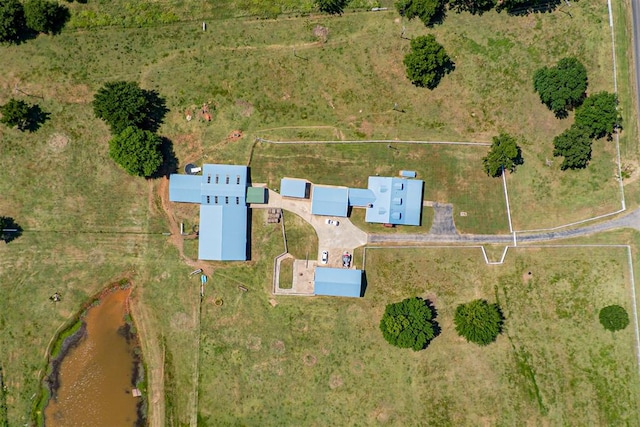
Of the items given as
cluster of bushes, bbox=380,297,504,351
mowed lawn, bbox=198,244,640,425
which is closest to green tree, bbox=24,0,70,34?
mowed lawn, bbox=198,244,640,425

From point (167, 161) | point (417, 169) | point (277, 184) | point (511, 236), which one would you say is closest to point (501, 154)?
point (417, 169)

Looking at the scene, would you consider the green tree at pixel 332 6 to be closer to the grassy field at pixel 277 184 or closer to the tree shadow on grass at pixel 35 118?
the grassy field at pixel 277 184

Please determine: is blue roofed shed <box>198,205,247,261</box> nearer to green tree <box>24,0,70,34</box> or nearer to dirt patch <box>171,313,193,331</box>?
dirt patch <box>171,313,193,331</box>

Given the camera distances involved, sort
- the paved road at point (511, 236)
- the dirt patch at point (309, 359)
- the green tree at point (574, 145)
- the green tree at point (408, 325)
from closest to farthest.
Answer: the green tree at point (408, 325), the green tree at point (574, 145), the paved road at point (511, 236), the dirt patch at point (309, 359)

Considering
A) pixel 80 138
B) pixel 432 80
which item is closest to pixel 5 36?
pixel 80 138

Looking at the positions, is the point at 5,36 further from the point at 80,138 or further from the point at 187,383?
the point at 187,383

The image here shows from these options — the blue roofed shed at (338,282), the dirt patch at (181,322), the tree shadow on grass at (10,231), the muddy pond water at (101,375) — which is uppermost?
the tree shadow on grass at (10,231)

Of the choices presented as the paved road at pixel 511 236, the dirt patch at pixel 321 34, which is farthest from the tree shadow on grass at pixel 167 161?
the paved road at pixel 511 236
